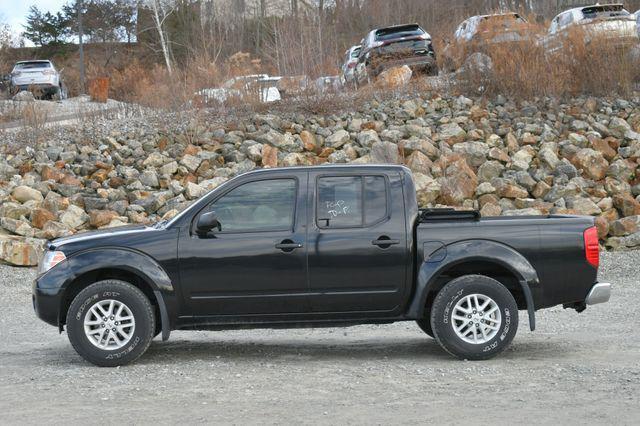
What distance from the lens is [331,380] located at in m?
7.56

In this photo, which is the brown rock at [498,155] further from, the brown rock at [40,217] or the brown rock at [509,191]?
the brown rock at [40,217]

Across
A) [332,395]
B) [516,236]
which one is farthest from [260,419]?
[516,236]

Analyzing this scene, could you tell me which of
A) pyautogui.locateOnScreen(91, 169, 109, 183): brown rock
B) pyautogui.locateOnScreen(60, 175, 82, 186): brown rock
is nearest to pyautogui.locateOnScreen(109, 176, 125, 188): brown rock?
pyautogui.locateOnScreen(91, 169, 109, 183): brown rock

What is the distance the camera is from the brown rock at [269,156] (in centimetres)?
2094

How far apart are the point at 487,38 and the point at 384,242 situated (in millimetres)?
18786

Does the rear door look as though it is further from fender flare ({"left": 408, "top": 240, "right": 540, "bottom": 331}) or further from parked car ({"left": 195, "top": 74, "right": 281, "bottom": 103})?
parked car ({"left": 195, "top": 74, "right": 281, "bottom": 103})

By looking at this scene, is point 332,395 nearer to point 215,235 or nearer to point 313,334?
point 215,235

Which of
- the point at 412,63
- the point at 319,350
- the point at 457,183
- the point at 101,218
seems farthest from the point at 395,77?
the point at 319,350

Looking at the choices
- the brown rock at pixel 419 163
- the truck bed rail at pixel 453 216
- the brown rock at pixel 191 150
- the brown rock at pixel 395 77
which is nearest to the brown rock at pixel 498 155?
the brown rock at pixel 419 163

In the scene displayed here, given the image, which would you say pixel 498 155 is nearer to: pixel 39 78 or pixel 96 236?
pixel 96 236

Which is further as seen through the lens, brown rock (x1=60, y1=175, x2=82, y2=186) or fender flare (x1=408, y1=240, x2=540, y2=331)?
brown rock (x1=60, y1=175, x2=82, y2=186)

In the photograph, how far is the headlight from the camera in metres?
8.44

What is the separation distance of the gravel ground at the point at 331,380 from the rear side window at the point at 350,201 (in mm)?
1249

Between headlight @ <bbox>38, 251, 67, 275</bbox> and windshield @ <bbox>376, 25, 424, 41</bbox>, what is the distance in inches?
782
